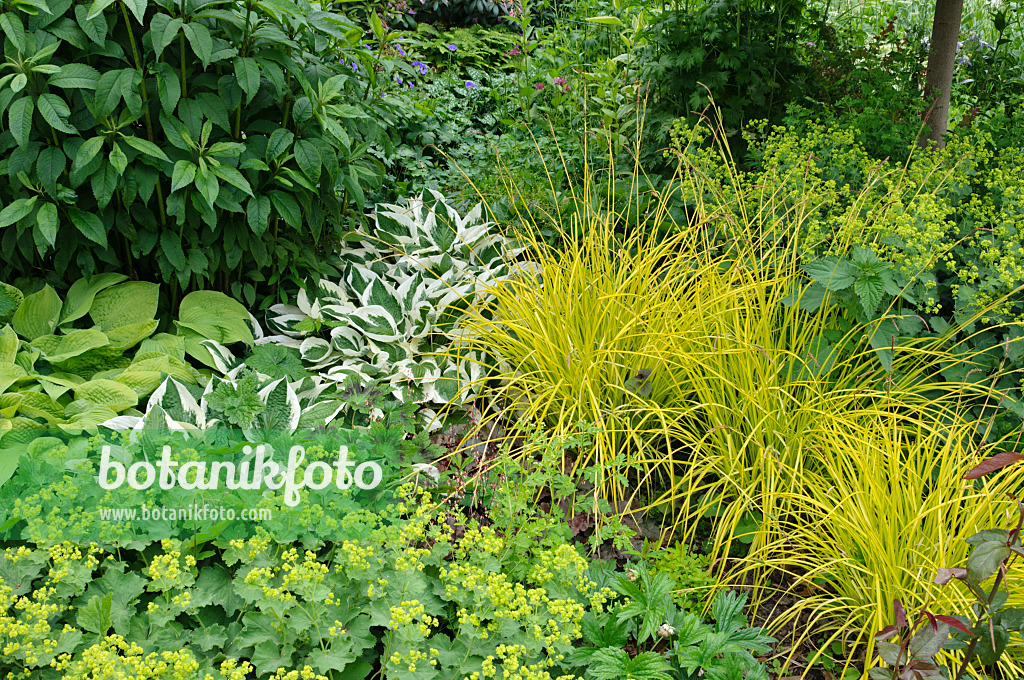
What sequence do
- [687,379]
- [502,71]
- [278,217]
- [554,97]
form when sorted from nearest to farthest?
1. [687,379]
2. [278,217]
3. [554,97]
4. [502,71]

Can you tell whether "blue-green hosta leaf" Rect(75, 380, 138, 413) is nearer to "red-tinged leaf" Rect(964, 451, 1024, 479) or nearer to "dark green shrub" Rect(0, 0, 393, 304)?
"dark green shrub" Rect(0, 0, 393, 304)

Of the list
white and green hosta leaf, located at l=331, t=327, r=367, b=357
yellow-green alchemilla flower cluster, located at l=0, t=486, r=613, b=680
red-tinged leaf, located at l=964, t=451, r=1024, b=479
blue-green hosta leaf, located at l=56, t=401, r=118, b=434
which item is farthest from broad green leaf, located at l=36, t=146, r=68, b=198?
red-tinged leaf, located at l=964, t=451, r=1024, b=479

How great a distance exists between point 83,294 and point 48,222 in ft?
1.23

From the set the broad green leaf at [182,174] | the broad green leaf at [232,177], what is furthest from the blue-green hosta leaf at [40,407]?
the broad green leaf at [232,177]

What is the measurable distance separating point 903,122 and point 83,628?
392 cm

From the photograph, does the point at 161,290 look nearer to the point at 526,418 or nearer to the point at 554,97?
the point at 526,418

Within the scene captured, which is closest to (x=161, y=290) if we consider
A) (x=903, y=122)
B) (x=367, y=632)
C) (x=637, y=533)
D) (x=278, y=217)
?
(x=278, y=217)

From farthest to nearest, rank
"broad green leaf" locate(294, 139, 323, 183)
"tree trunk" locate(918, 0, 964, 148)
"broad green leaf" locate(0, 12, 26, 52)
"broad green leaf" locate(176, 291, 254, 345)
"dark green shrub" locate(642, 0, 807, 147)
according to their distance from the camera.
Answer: "dark green shrub" locate(642, 0, 807, 147) < "tree trunk" locate(918, 0, 964, 148) < "broad green leaf" locate(176, 291, 254, 345) < "broad green leaf" locate(294, 139, 323, 183) < "broad green leaf" locate(0, 12, 26, 52)

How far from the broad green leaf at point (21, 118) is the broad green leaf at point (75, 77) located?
10 cm

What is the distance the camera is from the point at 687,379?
2.54 metres

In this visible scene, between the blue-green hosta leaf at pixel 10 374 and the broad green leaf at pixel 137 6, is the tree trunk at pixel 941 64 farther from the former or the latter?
the blue-green hosta leaf at pixel 10 374

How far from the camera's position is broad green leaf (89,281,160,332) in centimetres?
260

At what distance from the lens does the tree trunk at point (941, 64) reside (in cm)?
368

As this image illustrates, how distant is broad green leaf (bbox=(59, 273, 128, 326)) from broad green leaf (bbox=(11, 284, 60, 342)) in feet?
0.12
